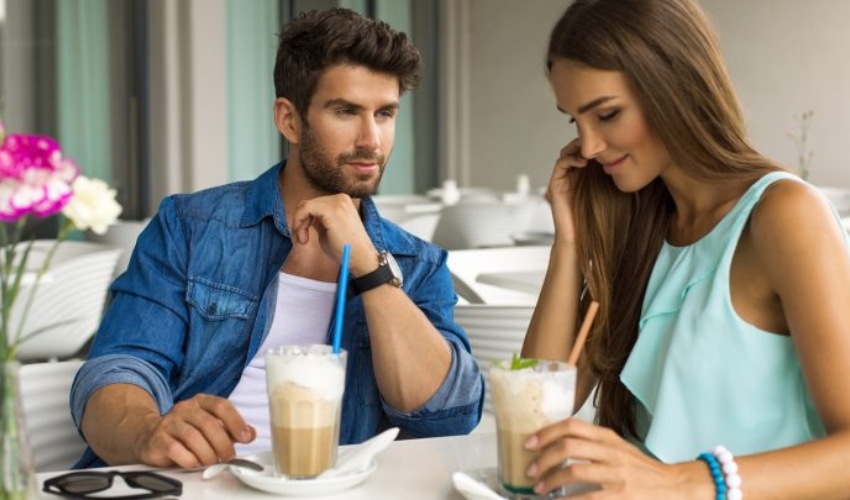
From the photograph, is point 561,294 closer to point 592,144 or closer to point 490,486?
point 592,144

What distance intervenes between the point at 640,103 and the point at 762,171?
22 centimetres

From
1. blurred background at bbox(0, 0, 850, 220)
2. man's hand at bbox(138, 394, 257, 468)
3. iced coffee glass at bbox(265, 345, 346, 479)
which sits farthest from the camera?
blurred background at bbox(0, 0, 850, 220)

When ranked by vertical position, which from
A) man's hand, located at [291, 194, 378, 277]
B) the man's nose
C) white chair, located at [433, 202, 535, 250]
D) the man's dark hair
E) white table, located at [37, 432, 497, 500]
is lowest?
white chair, located at [433, 202, 535, 250]

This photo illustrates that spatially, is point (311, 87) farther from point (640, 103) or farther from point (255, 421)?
point (640, 103)

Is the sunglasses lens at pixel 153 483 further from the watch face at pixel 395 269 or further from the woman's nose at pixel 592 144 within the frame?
the woman's nose at pixel 592 144

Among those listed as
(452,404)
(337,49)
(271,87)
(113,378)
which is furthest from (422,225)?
(113,378)

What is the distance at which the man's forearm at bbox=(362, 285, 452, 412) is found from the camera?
195 cm

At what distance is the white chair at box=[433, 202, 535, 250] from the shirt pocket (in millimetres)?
4340

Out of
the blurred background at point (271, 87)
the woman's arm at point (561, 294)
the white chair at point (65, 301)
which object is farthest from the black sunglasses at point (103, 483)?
the blurred background at point (271, 87)

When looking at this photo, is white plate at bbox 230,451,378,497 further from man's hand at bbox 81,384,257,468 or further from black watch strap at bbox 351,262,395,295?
black watch strap at bbox 351,262,395,295

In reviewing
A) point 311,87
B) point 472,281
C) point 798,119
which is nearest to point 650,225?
point 311,87

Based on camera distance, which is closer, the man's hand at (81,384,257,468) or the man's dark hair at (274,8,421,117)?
the man's hand at (81,384,257,468)

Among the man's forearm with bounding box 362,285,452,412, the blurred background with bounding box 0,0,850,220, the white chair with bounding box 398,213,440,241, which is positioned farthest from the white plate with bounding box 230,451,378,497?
the white chair with bounding box 398,213,440,241

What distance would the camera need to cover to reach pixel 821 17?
358 inches
